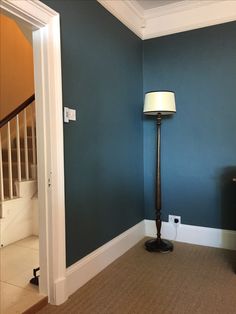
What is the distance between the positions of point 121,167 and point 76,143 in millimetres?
814

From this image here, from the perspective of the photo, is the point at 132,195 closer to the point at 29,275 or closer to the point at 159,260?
the point at 159,260

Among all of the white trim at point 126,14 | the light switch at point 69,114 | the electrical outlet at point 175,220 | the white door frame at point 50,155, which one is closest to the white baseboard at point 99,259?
the white door frame at point 50,155

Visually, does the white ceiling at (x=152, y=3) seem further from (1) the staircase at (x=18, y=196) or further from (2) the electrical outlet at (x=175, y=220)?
(2) the electrical outlet at (x=175, y=220)

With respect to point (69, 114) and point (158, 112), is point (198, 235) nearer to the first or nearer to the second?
point (158, 112)

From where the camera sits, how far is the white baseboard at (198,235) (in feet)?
9.71

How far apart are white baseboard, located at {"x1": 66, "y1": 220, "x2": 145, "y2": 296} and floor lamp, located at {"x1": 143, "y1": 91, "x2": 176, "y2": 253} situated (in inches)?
8.0

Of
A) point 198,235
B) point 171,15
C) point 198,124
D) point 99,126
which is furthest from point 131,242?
point 171,15

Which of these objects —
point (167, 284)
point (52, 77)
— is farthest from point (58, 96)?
point (167, 284)

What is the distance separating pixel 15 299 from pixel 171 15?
319cm

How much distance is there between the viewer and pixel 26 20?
5.81 ft

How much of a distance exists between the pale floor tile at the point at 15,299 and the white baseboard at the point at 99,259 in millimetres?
266

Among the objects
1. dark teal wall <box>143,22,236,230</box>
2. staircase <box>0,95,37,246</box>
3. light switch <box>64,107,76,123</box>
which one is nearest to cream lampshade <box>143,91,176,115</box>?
dark teal wall <box>143,22,236,230</box>

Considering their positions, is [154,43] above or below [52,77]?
above

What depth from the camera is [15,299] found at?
1983 millimetres
